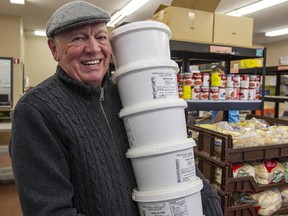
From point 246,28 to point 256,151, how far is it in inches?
41.5

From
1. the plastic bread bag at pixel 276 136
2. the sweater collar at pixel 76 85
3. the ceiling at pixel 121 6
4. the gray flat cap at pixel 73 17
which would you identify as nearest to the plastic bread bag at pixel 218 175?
the plastic bread bag at pixel 276 136

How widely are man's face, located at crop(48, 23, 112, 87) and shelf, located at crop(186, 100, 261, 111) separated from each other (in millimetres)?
1098

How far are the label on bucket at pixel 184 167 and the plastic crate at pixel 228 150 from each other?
0.60 m

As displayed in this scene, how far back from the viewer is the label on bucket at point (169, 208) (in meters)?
0.99

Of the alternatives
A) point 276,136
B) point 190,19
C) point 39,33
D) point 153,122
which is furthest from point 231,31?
point 39,33

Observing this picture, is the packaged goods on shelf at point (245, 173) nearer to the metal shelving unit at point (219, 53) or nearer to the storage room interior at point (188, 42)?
the storage room interior at point (188, 42)

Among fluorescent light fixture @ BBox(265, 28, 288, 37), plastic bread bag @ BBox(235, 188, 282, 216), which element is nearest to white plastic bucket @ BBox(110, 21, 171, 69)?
plastic bread bag @ BBox(235, 188, 282, 216)

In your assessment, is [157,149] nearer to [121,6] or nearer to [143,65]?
[143,65]

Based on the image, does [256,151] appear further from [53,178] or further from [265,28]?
[265,28]

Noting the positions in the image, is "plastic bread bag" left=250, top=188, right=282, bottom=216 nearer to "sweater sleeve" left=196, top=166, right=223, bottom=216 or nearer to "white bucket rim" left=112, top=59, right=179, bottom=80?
"sweater sleeve" left=196, top=166, right=223, bottom=216

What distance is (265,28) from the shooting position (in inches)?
346

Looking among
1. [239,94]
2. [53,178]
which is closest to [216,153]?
[239,94]

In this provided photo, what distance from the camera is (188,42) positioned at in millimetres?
1898

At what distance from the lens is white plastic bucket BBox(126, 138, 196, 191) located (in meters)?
0.99
